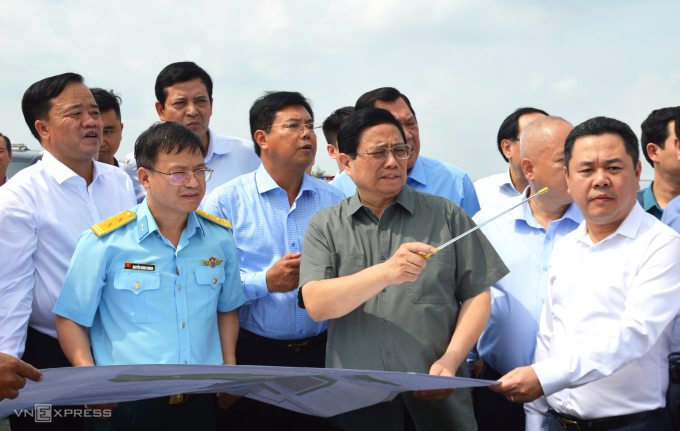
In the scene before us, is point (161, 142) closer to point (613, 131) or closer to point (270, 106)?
point (270, 106)

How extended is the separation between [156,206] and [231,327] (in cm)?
70

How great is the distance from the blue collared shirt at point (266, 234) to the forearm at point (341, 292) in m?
0.65

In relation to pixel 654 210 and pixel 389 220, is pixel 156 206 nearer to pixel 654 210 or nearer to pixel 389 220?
pixel 389 220

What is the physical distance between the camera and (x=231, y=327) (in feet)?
9.10

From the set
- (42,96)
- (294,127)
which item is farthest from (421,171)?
(42,96)

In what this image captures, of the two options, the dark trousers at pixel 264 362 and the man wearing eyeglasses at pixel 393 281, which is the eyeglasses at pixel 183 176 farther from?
the dark trousers at pixel 264 362

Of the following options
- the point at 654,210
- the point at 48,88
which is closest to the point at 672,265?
the point at 654,210

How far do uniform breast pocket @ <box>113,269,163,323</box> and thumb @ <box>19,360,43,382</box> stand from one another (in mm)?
618

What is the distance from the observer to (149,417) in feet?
7.65

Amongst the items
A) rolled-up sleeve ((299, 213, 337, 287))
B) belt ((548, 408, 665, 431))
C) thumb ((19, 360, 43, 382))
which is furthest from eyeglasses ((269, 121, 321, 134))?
belt ((548, 408, 665, 431))

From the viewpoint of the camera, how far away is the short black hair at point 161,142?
259 cm

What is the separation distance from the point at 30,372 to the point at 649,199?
369 centimetres

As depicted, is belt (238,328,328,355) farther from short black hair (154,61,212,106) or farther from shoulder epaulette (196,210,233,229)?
short black hair (154,61,212,106)

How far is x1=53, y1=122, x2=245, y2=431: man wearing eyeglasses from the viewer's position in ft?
7.91
